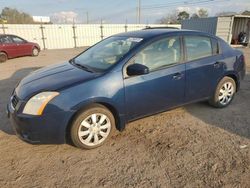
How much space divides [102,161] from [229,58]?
306 cm

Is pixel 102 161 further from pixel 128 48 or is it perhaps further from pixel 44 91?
pixel 128 48

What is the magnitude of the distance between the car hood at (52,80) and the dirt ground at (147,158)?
0.83 metres

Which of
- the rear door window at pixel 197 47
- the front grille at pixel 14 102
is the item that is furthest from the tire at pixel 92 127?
the rear door window at pixel 197 47

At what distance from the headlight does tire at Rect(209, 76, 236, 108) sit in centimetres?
298

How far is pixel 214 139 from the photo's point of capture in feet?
10.7

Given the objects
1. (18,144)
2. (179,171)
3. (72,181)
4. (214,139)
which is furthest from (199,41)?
(18,144)

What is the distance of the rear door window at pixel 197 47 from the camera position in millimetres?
3678

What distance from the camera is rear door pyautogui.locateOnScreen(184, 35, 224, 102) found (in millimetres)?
3674

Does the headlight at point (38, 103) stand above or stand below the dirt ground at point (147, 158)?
above

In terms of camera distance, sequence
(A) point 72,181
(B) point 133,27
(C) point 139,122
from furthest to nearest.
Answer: (B) point 133,27 < (C) point 139,122 < (A) point 72,181

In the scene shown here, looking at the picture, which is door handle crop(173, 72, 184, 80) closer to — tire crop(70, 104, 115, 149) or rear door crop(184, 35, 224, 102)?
rear door crop(184, 35, 224, 102)

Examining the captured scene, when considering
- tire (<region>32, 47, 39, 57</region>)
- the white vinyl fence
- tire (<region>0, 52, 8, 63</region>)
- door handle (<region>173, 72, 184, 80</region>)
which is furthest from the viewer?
the white vinyl fence

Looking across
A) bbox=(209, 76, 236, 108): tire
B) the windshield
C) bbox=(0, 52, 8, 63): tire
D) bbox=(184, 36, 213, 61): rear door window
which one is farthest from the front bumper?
bbox=(0, 52, 8, 63): tire

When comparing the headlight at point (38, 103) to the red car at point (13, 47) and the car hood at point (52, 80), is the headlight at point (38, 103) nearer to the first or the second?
the car hood at point (52, 80)
